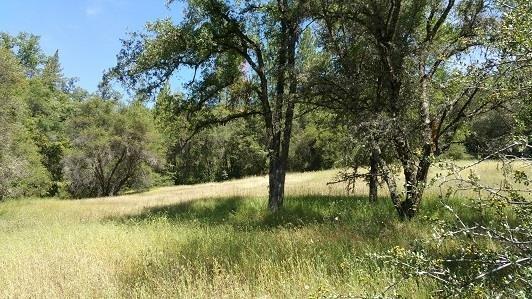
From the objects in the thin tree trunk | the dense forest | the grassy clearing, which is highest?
the dense forest

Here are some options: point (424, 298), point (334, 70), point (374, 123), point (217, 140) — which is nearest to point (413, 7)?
point (334, 70)

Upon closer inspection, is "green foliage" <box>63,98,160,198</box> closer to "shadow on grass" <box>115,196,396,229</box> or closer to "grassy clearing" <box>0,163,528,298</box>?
"shadow on grass" <box>115,196,396,229</box>

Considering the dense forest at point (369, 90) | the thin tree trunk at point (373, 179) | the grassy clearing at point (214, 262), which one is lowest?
the grassy clearing at point (214, 262)

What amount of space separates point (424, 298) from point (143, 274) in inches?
175

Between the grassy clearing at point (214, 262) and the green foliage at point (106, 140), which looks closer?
the grassy clearing at point (214, 262)

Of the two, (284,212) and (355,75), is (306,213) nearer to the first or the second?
(284,212)

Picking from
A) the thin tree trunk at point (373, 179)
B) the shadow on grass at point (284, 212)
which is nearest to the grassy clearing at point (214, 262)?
the shadow on grass at point (284, 212)

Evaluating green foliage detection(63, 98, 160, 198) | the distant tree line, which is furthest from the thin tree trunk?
green foliage detection(63, 98, 160, 198)

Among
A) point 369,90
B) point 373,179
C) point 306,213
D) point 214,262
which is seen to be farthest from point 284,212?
point 214,262

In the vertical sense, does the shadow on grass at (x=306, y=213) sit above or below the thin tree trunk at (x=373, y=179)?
below

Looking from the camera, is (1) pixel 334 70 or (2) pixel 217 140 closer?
(1) pixel 334 70

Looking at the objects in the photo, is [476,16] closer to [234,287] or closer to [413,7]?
[413,7]

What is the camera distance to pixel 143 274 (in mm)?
6891

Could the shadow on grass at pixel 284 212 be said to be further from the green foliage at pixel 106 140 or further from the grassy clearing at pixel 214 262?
the green foliage at pixel 106 140
